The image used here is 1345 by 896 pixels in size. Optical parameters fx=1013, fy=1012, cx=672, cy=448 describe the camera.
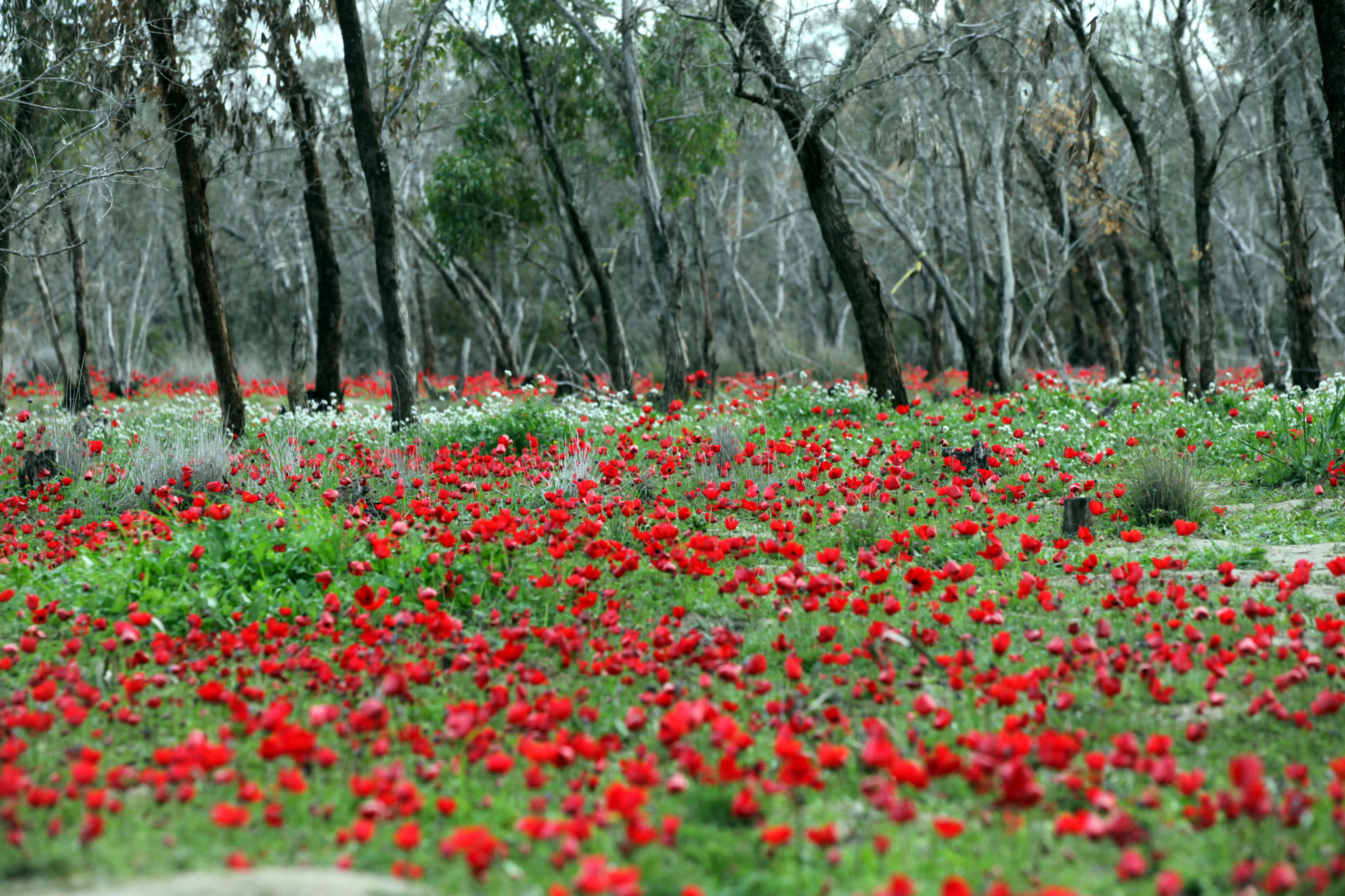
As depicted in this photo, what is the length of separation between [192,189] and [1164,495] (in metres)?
8.75

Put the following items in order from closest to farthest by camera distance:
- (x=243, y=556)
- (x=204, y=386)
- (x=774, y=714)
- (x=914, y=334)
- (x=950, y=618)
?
(x=774, y=714) < (x=950, y=618) < (x=243, y=556) < (x=204, y=386) < (x=914, y=334)

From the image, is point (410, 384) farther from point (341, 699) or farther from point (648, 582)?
point (341, 699)

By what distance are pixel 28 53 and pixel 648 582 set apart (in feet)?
34.3

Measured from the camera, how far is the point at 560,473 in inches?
265

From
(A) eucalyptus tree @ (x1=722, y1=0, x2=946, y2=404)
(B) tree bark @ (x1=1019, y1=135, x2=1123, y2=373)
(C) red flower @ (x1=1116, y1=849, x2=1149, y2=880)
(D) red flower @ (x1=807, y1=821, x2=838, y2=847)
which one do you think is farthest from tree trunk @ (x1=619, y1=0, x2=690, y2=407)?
(C) red flower @ (x1=1116, y1=849, x2=1149, y2=880)

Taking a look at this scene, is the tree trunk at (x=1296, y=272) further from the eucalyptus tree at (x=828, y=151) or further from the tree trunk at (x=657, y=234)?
the tree trunk at (x=657, y=234)

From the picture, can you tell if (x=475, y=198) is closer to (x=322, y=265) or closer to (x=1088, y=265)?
(x=322, y=265)

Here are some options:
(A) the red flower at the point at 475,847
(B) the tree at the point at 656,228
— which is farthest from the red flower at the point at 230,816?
(B) the tree at the point at 656,228

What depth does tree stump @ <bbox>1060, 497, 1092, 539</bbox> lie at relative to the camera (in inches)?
228

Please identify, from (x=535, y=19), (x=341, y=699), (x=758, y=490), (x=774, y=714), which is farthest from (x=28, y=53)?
(x=774, y=714)

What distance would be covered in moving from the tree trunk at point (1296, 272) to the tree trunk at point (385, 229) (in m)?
10.3

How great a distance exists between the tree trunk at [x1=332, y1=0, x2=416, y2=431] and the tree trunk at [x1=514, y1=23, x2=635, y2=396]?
4002 millimetres

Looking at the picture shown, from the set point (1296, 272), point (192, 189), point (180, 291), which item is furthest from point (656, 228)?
point (180, 291)

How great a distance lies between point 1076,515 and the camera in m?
5.80
